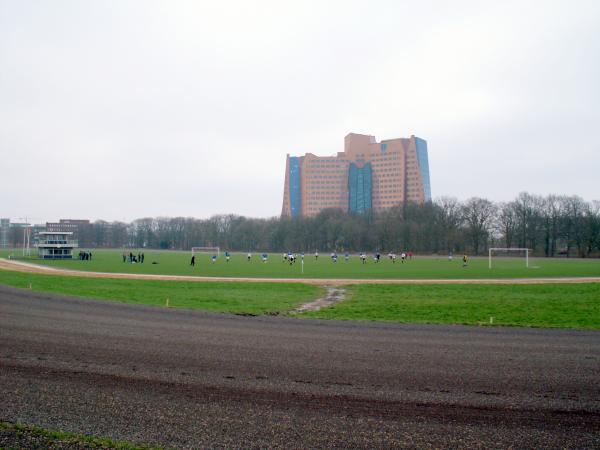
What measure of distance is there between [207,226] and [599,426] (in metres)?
190

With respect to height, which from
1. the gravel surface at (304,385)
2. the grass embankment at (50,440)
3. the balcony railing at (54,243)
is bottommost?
the gravel surface at (304,385)

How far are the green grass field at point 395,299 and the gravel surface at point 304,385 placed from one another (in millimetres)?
3869

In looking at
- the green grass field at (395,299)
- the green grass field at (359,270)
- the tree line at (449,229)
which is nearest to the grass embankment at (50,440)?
the green grass field at (395,299)

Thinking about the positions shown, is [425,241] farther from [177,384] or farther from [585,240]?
[177,384]

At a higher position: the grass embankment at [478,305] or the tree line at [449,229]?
the tree line at [449,229]

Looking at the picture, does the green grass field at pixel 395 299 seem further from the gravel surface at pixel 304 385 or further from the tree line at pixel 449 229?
the tree line at pixel 449 229

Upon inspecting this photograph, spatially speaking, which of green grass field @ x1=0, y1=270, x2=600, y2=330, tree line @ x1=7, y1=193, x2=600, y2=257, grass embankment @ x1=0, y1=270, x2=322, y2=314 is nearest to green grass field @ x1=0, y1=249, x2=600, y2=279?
green grass field @ x1=0, y1=270, x2=600, y2=330

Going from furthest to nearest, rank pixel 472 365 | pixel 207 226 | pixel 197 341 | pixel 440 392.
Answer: pixel 207 226
pixel 197 341
pixel 472 365
pixel 440 392

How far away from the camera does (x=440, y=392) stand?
9102 mm

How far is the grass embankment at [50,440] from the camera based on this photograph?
6406mm

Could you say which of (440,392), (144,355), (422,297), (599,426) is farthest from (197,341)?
(422,297)

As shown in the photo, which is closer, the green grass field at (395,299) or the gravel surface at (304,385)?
the gravel surface at (304,385)

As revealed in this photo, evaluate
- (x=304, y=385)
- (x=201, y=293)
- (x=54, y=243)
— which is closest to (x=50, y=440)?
(x=304, y=385)

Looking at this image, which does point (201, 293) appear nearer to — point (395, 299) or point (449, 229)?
point (395, 299)
